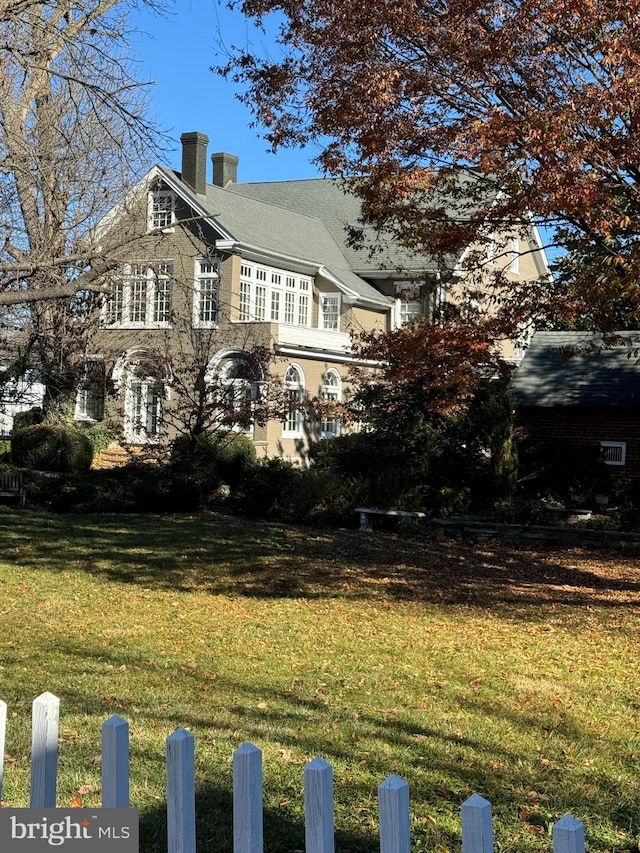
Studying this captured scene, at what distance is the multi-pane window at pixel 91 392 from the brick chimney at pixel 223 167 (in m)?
12.8

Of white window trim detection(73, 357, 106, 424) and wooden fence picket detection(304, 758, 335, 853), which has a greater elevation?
white window trim detection(73, 357, 106, 424)

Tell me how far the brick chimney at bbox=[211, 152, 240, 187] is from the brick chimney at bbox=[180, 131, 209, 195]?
6643 mm

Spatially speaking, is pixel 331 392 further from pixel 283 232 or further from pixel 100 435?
pixel 100 435

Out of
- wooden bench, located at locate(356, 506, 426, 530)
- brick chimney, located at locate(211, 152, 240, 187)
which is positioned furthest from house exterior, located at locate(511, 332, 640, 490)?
brick chimney, located at locate(211, 152, 240, 187)

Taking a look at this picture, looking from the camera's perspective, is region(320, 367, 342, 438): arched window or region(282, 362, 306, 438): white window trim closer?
region(282, 362, 306, 438): white window trim

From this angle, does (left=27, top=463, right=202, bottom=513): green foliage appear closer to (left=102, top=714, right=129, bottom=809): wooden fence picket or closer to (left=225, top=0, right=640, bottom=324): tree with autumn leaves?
(left=225, top=0, right=640, bottom=324): tree with autumn leaves

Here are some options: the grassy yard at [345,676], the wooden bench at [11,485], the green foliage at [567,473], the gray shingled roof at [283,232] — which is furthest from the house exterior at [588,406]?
the gray shingled roof at [283,232]

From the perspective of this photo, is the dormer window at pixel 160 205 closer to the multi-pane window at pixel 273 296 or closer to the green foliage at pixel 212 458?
the multi-pane window at pixel 273 296

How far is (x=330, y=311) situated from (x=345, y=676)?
28.3m

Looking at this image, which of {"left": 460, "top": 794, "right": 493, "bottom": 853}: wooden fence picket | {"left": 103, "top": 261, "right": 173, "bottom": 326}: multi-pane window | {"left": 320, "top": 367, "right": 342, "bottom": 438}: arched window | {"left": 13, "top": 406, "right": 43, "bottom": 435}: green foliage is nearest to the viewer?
{"left": 460, "top": 794, "right": 493, "bottom": 853}: wooden fence picket

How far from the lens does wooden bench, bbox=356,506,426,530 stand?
17.8 metres

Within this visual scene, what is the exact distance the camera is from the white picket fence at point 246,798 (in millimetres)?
2113

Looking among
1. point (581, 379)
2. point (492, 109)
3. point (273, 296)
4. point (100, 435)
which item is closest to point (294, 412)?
point (273, 296)

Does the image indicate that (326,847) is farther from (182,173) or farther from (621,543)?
(182,173)
